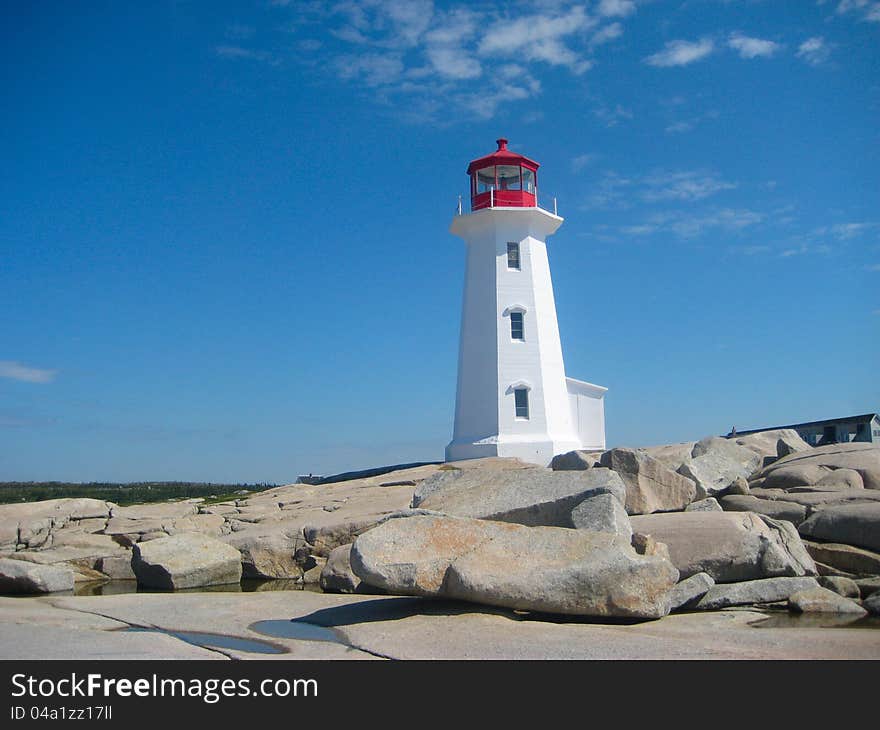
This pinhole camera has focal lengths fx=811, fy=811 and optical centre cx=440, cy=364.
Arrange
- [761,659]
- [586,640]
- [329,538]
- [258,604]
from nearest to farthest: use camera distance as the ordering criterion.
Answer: [761,659] < [586,640] < [258,604] < [329,538]

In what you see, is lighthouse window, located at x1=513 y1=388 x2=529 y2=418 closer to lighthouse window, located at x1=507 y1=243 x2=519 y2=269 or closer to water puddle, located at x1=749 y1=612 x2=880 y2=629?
lighthouse window, located at x1=507 y1=243 x2=519 y2=269

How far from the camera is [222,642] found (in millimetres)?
7684

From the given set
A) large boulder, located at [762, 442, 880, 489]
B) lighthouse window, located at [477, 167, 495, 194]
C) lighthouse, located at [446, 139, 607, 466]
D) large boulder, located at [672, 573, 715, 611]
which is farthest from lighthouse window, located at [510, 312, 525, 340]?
large boulder, located at [672, 573, 715, 611]

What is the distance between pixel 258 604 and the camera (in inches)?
400

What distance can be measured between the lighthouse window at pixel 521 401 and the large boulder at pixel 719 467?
962cm

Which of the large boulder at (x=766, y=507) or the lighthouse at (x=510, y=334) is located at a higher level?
the lighthouse at (x=510, y=334)

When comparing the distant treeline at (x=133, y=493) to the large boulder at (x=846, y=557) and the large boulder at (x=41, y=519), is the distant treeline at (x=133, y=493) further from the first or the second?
the large boulder at (x=846, y=557)

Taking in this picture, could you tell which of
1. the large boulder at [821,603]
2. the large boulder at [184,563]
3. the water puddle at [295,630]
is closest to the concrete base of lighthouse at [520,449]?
the large boulder at [184,563]

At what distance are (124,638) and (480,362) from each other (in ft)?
68.8

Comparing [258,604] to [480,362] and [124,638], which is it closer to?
[124,638]

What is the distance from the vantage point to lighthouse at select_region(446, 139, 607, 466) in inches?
1073

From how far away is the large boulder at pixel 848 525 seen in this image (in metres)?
11.9
